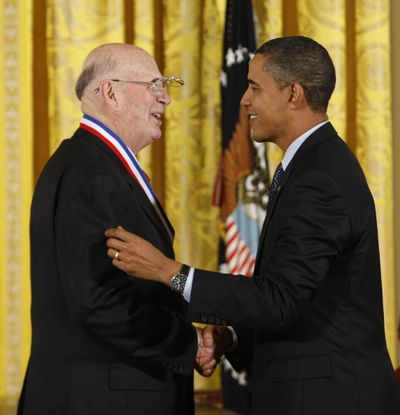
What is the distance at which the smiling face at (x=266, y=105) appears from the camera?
271 cm

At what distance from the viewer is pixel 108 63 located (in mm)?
2932

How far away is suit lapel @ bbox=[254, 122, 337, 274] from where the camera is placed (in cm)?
258

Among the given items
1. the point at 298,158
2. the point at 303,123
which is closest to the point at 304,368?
the point at 298,158

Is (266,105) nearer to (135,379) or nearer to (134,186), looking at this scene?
(134,186)

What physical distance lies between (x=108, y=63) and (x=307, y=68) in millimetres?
691

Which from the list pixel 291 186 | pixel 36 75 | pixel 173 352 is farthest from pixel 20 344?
pixel 291 186

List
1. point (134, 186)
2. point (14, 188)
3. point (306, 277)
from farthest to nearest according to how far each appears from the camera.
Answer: point (14, 188) < point (134, 186) < point (306, 277)

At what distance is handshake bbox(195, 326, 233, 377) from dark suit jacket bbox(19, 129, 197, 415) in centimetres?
16

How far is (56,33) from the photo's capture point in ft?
18.9

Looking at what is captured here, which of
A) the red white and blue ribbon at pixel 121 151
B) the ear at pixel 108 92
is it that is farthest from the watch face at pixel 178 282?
the ear at pixel 108 92

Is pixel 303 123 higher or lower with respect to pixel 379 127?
lower

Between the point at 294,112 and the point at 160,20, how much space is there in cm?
344

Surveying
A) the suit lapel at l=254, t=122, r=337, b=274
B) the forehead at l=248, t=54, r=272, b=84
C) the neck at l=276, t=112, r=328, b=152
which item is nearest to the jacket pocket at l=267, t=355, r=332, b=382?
the suit lapel at l=254, t=122, r=337, b=274

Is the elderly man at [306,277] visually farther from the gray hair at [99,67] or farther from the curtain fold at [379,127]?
the curtain fold at [379,127]
